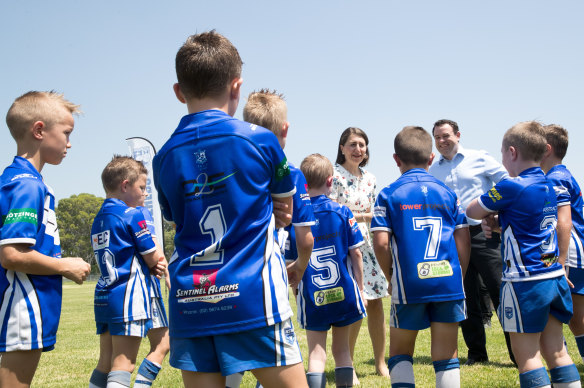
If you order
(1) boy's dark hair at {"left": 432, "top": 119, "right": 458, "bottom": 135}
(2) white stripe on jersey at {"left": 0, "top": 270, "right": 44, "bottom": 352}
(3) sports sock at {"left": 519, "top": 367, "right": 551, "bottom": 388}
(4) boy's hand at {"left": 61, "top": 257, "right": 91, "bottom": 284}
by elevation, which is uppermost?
(1) boy's dark hair at {"left": 432, "top": 119, "right": 458, "bottom": 135}

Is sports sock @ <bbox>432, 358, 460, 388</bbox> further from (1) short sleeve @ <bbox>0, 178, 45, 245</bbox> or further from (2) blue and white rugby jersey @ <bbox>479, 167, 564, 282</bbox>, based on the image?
(1) short sleeve @ <bbox>0, 178, 45, 245</bbox>

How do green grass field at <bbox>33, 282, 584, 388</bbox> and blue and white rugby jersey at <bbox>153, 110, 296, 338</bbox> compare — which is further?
green grass field at <bbox>33, 282, 584, 388</bbox>

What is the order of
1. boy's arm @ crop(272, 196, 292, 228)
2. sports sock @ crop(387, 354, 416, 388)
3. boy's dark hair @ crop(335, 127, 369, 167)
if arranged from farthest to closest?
boy's dark hair @ crop(335, 127, 369, 167)
sports sock @ crop(387, 354, 416, 388)
boy's arm @ crop(272, 196, 292, 228)

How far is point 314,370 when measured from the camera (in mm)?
4328

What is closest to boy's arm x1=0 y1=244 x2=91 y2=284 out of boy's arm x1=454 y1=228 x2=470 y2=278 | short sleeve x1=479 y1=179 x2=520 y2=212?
boy's arm x1=454 y1=228 x2=470 y2=278

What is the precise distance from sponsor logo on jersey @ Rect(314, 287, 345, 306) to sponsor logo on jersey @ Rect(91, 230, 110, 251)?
1.79m

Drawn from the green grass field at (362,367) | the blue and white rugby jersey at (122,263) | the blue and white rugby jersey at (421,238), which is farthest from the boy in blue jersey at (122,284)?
the blue and white rugby jersey at (421,238)

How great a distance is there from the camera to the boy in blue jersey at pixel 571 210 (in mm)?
4404

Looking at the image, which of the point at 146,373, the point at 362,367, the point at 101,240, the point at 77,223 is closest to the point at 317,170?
the point at 101,240

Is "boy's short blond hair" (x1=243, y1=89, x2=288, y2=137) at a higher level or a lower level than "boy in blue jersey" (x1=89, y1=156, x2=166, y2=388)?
higher

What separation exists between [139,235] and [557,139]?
3.77m

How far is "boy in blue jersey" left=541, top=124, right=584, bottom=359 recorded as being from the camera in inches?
173

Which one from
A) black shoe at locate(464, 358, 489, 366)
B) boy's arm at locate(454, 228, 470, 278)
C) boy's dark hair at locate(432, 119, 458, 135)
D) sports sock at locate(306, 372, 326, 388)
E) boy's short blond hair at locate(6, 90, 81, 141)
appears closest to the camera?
boy's short blond hair at locate(6, 90, 81, 141)

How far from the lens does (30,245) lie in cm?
294
